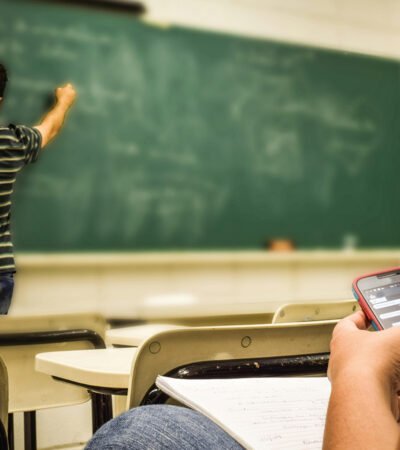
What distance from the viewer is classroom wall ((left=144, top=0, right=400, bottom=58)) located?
3.55m

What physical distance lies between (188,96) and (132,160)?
0.57 meters

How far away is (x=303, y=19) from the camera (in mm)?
3918

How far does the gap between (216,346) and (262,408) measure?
0.28 metres

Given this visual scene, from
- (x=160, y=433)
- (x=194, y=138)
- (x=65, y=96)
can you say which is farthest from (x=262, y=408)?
(x=194, y=138)

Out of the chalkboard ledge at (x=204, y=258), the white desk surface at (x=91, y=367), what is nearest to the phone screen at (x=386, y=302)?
the white desk surface at (x=91, y=367)

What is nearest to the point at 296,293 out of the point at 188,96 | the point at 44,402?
the point at 188,96

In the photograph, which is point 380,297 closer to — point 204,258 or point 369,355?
point 369,355

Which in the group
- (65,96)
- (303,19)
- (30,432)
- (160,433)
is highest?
(303,19)

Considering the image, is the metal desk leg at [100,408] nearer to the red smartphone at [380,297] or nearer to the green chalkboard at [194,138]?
the red smartphone at [380,297]

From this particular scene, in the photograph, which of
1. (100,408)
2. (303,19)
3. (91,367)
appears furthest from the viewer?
(303,19)

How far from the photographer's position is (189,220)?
3.51 metres

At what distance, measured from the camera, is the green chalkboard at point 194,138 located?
3.14 meters

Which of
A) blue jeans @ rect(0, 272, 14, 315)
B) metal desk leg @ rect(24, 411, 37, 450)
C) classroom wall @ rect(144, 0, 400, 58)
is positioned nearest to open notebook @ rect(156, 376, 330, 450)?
metal desk leg @ rect(24, 411, 37, 450)

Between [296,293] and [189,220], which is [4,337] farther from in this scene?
[296,293]
